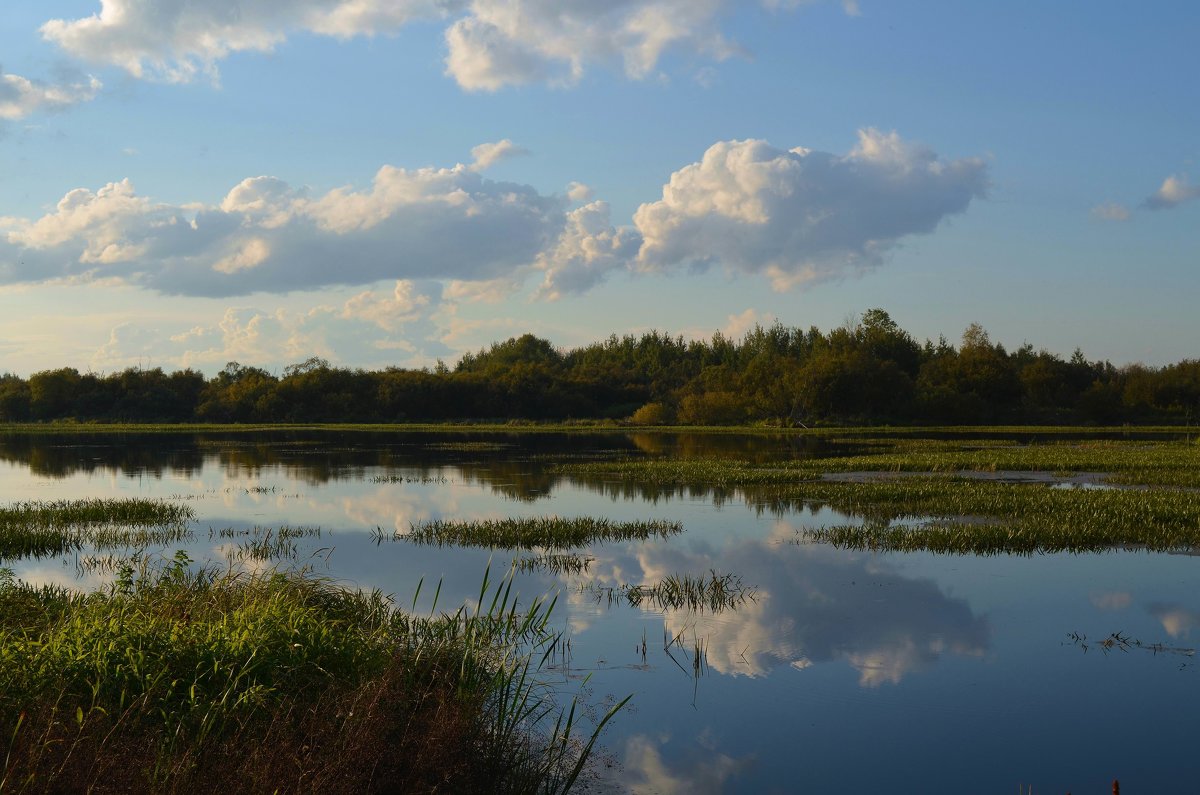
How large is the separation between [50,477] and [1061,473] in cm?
4068

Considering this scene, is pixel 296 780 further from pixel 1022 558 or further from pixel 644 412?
pixel 644 412

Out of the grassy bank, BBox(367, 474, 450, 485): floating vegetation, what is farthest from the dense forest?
Result: BBox(367, 474, 450, 485): floating vegetation

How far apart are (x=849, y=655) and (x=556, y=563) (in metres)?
7.36

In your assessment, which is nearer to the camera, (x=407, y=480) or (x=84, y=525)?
(x=84, y=525)

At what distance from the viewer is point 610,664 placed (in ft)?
40.0

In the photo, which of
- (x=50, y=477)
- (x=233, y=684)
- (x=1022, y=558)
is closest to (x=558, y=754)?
(x=233, y=684)

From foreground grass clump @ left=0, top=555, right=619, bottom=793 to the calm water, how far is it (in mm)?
1636

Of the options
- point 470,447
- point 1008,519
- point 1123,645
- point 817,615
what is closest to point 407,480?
point 1008,519

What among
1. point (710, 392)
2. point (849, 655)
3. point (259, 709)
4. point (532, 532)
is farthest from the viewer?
point (710, 392)

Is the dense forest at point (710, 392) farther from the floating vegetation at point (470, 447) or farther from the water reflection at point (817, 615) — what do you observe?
the water reflection at point (817, 615)

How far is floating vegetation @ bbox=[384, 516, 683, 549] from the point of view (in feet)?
70.5

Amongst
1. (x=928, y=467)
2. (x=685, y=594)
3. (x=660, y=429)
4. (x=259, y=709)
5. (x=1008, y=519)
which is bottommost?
(x=685, y=594)

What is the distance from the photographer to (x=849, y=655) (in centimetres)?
1264

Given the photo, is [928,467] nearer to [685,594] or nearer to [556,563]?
[556,563]
